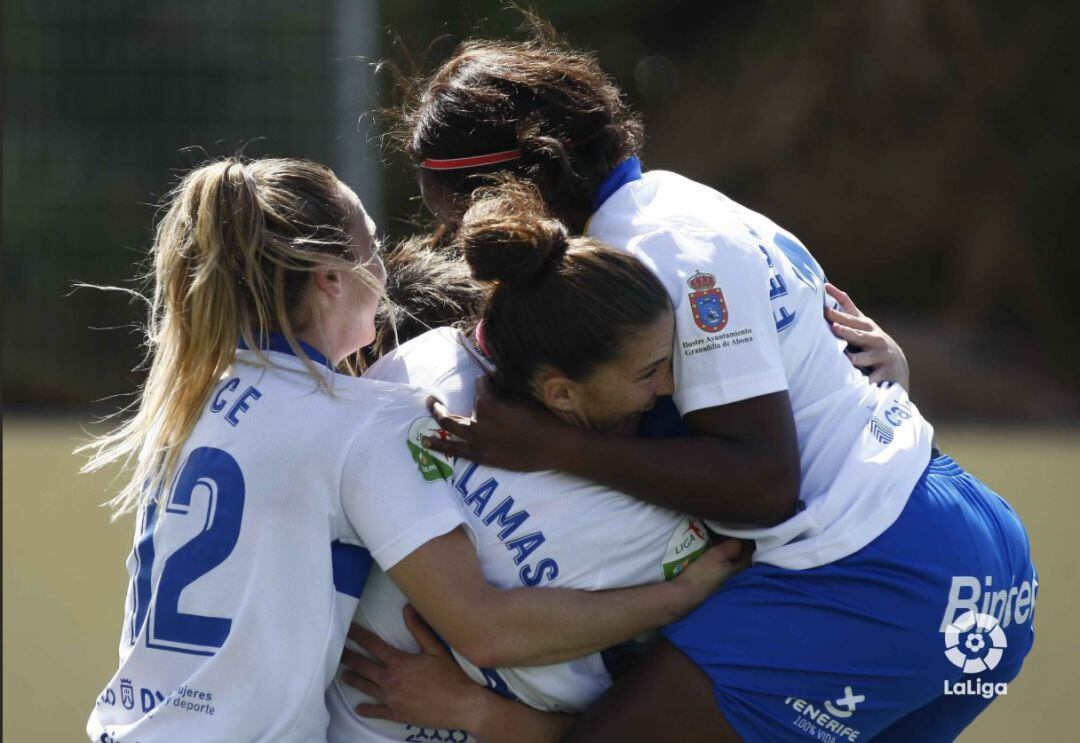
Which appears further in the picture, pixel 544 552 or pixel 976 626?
pixel 976 626

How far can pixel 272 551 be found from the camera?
5.99ft

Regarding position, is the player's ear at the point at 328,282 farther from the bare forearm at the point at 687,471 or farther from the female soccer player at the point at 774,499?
the bare forearm at the point at 687,471

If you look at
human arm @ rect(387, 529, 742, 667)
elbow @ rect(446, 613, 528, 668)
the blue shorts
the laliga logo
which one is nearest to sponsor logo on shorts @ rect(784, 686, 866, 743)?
the blue shorts

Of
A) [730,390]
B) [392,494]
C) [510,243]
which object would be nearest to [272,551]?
[392,494]

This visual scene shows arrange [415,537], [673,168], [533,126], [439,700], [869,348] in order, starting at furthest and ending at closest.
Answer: [673,168]
[869,348]
[533,126]
[439,700]
[415,537]

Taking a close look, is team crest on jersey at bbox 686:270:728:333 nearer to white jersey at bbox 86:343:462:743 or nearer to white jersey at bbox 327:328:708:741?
white jersey at bbox 327:328:708:741

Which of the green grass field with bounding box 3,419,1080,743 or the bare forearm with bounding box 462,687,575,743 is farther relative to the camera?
the green grass field with bounding box 3,419,1080,743

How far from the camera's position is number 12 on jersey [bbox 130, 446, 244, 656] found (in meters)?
1.84

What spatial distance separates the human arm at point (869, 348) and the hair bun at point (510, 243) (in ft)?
1.93

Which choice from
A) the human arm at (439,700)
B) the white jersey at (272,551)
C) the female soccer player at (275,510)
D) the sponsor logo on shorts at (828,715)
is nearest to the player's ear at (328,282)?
the female soccer player at (275,510)

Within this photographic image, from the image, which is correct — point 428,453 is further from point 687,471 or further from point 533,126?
point 533,126

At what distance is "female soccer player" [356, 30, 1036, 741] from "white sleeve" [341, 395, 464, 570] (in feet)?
0.26

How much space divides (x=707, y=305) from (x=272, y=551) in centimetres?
73

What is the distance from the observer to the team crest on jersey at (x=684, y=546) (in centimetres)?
197
